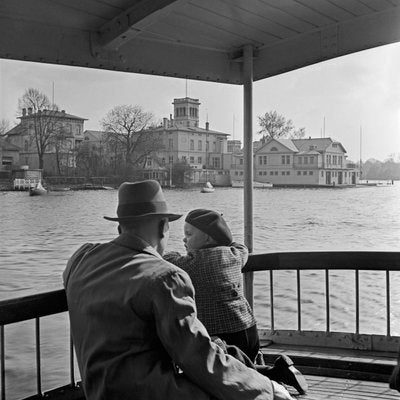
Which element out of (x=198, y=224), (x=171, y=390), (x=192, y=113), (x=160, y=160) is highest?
(x=192, y=113)

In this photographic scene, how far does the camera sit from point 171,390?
1.14 meters

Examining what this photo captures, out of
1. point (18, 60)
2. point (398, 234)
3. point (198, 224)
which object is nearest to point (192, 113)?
point (18, 60)

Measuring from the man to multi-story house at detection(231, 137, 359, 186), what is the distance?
278 cm

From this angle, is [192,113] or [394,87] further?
[394,87]

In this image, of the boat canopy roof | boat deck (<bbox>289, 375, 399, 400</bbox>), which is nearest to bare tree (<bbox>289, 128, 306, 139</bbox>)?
the boat canopy roof

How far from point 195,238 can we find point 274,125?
Result: 2461 millimetres

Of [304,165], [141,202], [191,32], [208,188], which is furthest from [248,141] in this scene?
[304,165]

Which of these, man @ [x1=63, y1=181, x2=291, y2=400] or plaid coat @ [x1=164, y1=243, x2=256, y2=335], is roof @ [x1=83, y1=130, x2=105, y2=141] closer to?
plaid coat @ [x1=164, y1=243, x2=256, y2=335]

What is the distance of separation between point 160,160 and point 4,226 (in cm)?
107

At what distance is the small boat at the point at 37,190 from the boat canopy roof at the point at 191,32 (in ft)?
2.26

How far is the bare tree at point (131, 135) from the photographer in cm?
333

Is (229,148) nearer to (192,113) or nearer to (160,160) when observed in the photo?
(192,113)

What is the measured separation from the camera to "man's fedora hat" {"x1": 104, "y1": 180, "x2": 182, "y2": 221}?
1.34 metres

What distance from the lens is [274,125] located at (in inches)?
167
